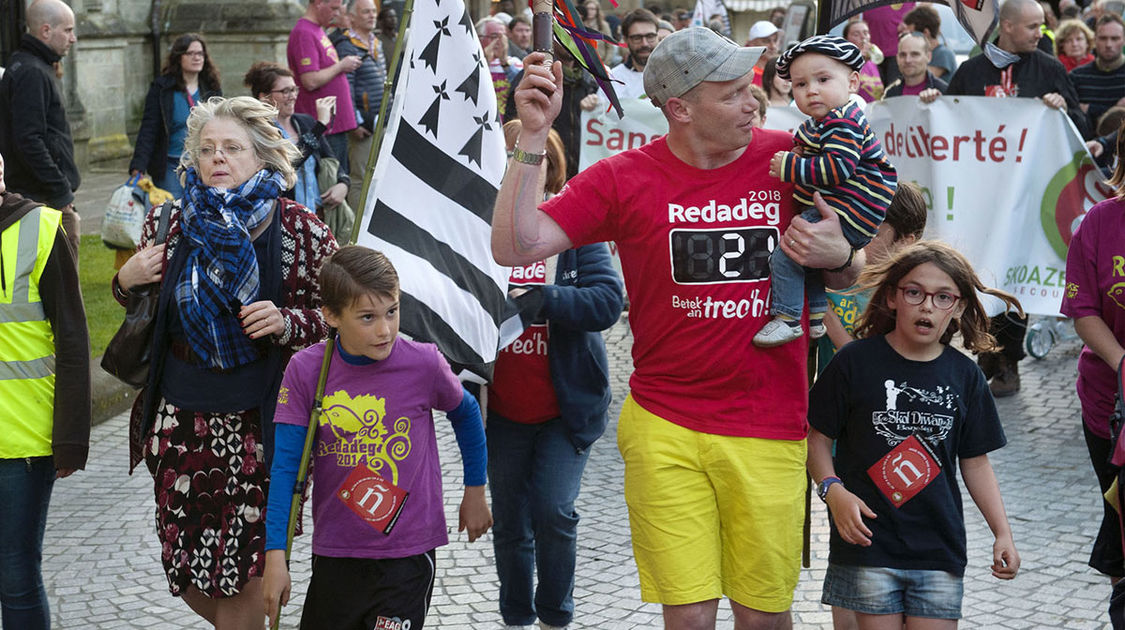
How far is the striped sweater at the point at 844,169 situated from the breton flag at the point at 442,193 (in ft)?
4.07

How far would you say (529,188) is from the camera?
12.1 ft

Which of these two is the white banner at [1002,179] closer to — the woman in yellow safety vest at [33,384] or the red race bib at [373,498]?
the red race bib at [373,498]

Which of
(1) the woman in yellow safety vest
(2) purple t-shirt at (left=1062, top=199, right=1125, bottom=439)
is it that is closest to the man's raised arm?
(1) the woman in yellow safety vest

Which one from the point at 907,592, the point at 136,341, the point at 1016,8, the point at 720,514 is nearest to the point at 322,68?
the point at 1016,8

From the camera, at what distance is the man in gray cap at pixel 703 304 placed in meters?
3.70

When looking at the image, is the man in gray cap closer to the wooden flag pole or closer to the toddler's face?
the toddler's face

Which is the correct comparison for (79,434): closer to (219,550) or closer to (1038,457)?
(219,550)

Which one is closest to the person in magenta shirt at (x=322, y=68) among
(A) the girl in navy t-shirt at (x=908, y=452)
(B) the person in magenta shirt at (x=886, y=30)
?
(B) the person in magenta shirt at (x=886, y=30)

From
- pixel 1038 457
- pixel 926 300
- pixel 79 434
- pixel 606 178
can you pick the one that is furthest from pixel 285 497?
pixel 1038 457

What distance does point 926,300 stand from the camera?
400 cm

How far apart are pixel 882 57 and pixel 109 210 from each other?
8.05 meters

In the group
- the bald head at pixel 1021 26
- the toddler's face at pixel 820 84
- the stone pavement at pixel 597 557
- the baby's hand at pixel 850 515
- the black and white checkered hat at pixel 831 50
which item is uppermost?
the black and white checkered hat at pixel 831 50

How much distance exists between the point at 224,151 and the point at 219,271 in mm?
382

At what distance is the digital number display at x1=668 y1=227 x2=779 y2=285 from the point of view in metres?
3.70
